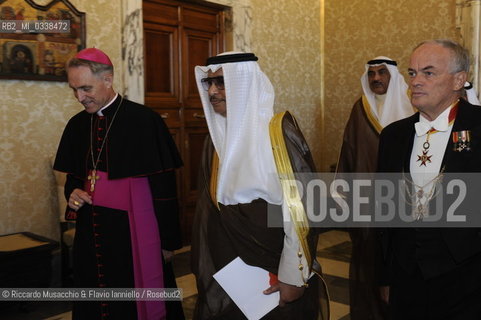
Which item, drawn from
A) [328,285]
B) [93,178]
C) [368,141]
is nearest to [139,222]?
[93,178]

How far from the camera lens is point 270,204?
1957 mm

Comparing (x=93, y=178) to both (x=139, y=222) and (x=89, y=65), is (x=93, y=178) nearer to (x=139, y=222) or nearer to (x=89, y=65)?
(x=139, y=222)

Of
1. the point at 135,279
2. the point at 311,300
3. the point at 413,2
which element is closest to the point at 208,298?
the point at 311,300

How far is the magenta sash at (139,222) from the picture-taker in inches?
98.7

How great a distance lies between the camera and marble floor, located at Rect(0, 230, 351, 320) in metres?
3.51

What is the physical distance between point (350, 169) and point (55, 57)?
8.65 feet

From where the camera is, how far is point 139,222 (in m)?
2.50

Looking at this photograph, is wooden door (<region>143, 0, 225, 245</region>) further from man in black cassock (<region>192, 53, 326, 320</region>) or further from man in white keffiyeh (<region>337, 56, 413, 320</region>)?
man in black cassock (<region>192, 53, 326, 320</region>)

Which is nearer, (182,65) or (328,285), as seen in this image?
(328,285)

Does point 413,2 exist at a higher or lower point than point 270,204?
higher

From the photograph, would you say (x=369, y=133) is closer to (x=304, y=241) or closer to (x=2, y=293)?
(x=304, y=241)

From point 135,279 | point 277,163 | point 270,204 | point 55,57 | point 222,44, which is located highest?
point 222,44

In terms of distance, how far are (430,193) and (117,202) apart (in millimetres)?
1574

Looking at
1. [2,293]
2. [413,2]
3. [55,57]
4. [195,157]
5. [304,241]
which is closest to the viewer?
[304,241]
